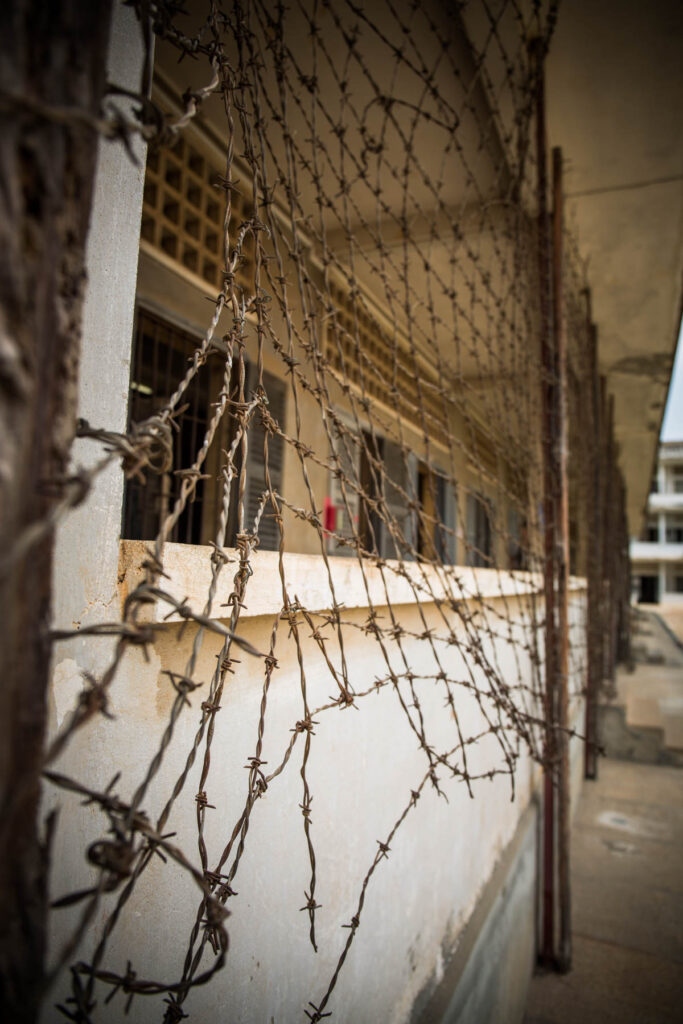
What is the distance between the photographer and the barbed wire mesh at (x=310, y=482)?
21.4 inches

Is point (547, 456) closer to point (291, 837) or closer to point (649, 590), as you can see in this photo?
point (291, 837)

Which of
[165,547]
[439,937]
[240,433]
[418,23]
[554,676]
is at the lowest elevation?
[439,937]

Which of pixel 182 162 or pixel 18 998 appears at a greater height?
pixel 182 162

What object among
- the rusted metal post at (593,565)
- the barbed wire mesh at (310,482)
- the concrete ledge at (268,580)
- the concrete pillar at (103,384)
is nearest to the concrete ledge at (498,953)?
the barbed wire mesh at (310,482)

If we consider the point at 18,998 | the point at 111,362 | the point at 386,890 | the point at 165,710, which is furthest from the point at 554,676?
the point at 18,998

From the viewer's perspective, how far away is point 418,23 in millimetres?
1924

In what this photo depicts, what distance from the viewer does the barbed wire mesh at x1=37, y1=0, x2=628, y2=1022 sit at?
1.78 feet

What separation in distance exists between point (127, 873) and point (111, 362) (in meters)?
0.46

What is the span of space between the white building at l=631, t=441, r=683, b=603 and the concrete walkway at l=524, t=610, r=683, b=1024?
922 inches

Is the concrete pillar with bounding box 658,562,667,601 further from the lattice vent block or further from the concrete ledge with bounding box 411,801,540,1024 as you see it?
the lattice vent block

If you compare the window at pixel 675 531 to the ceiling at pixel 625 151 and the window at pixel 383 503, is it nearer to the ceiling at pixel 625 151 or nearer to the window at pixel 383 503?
the window at pixel 383 503

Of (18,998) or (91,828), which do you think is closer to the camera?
(18,998)

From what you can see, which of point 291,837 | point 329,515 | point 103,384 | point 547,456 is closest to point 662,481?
point 329,515

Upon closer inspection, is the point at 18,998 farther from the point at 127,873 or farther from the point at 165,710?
the point at 165,710
